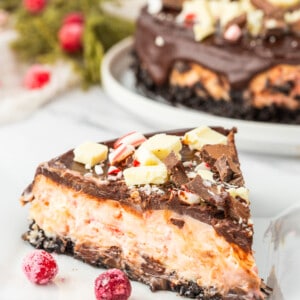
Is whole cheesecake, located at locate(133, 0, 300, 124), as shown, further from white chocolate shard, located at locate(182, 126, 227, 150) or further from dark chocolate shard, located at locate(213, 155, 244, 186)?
dark chocolate shard, located at locate(213, 155, 244, 186)

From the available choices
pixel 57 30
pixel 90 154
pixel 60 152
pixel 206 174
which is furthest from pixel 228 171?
pixel 57 30

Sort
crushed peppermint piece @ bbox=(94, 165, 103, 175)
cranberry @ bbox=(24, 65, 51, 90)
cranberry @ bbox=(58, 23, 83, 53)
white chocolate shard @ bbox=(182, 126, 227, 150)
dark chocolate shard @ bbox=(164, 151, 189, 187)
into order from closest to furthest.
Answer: dark chocolate shard @ bbox=(164, 151, 189, 187) < crushed peppermint piece @ bbox=(94, 165, 103, 175) < white chocolate shard @ bbox=(182, 126, 227, 150) < cranberry @ bbox=(24, 65, 51, 90) < cranberry @ bbox=(58, 23, 83, 53)

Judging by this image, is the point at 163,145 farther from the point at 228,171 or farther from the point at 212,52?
the point at 212,52

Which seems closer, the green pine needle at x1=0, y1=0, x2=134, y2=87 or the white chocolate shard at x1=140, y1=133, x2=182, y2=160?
the white chocolate shard at x1=140, y1=133, x2=182, y2=160

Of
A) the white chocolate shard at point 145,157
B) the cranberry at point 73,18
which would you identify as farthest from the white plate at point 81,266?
the cranberry at point 73,18

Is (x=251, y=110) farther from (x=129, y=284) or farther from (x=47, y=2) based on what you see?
(x=47, y=2)

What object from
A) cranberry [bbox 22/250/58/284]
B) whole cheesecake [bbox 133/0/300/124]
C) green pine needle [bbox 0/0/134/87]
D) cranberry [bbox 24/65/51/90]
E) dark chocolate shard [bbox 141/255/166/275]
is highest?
whole cheesecake [bbox 133/0/300/124]

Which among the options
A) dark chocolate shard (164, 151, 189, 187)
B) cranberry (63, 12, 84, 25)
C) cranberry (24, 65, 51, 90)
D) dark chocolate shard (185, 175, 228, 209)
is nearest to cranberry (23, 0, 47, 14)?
cranberry (63, 12, 84, 25)
